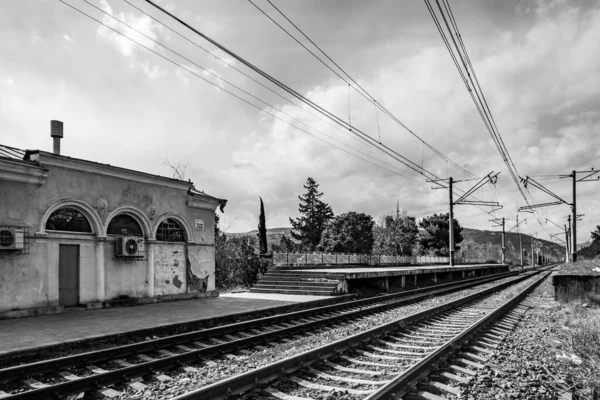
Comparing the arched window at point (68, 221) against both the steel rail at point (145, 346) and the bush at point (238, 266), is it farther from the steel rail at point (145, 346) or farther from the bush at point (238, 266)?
the bush at point (238, 266)

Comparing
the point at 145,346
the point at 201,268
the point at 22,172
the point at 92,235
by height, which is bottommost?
the point at 145,346

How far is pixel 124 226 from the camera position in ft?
51.0

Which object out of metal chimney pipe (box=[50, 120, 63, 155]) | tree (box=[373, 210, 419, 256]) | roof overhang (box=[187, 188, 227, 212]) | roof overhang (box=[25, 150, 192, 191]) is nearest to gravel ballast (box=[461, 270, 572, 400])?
roof overhang (box=[187, 188, 227, 212])

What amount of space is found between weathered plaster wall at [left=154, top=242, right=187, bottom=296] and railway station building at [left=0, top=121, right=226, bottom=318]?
4 centimetres

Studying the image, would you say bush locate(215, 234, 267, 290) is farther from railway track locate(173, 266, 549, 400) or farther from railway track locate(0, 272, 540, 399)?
railway track locate(173, 266, 549, 400)

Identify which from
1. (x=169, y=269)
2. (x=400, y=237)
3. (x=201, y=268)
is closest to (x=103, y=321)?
(x=169, y=269)

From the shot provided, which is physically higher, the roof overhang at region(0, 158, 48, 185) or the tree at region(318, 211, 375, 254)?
the roof overhang at region(0, 158, 48, 185)

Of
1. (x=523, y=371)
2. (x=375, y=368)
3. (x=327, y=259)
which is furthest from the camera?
(x=327, y=259)

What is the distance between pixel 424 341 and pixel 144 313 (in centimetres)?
811

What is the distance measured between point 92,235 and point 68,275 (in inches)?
56.8

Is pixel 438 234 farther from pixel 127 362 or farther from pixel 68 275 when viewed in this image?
pixel 127 362

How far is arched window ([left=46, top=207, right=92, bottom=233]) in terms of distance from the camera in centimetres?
1333

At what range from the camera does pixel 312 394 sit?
5.86m

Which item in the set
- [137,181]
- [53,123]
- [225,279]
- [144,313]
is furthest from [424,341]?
[225,279]
